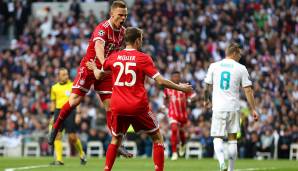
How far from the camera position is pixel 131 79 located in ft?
45.8

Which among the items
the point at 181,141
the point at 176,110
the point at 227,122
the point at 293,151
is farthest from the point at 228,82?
the point at 293,151

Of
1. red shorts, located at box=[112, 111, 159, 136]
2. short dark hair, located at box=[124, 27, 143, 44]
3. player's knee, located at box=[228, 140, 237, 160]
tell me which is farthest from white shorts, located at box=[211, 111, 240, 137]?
short dark hair, located at box=[124, 27, 143, 44]

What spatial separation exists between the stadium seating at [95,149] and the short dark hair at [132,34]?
18310 mm

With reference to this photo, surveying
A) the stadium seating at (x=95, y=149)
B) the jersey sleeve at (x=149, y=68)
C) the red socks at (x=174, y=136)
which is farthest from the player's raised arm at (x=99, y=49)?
the stadium seating at (x=95, y=149)

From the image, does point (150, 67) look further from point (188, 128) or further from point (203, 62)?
point (203, 62)

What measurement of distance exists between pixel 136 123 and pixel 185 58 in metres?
22.1

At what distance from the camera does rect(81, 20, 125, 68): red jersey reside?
16.9 m

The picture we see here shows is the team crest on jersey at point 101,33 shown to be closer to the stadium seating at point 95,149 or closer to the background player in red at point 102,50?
the background player in red at point 102,50

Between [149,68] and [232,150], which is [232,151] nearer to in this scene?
[232,150]

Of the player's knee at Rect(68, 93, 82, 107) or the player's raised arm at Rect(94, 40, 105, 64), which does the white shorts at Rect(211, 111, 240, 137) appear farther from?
the player's knee at Rect(68, 93, 82, 107)

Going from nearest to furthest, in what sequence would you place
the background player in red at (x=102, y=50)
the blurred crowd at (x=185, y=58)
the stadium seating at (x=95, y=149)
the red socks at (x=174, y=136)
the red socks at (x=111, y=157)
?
the red socks at (x=111, y=157), the background player in red at (x=102, y=50), the red socks at (x=174, y=136), the blurred crowd at (x=185, y=58), the stadium seating at (x=95, y=149)

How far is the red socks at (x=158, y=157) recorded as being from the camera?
1409 centimetres

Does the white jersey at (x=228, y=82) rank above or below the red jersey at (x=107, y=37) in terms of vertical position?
below

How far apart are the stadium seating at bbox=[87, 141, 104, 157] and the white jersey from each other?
1578cm
